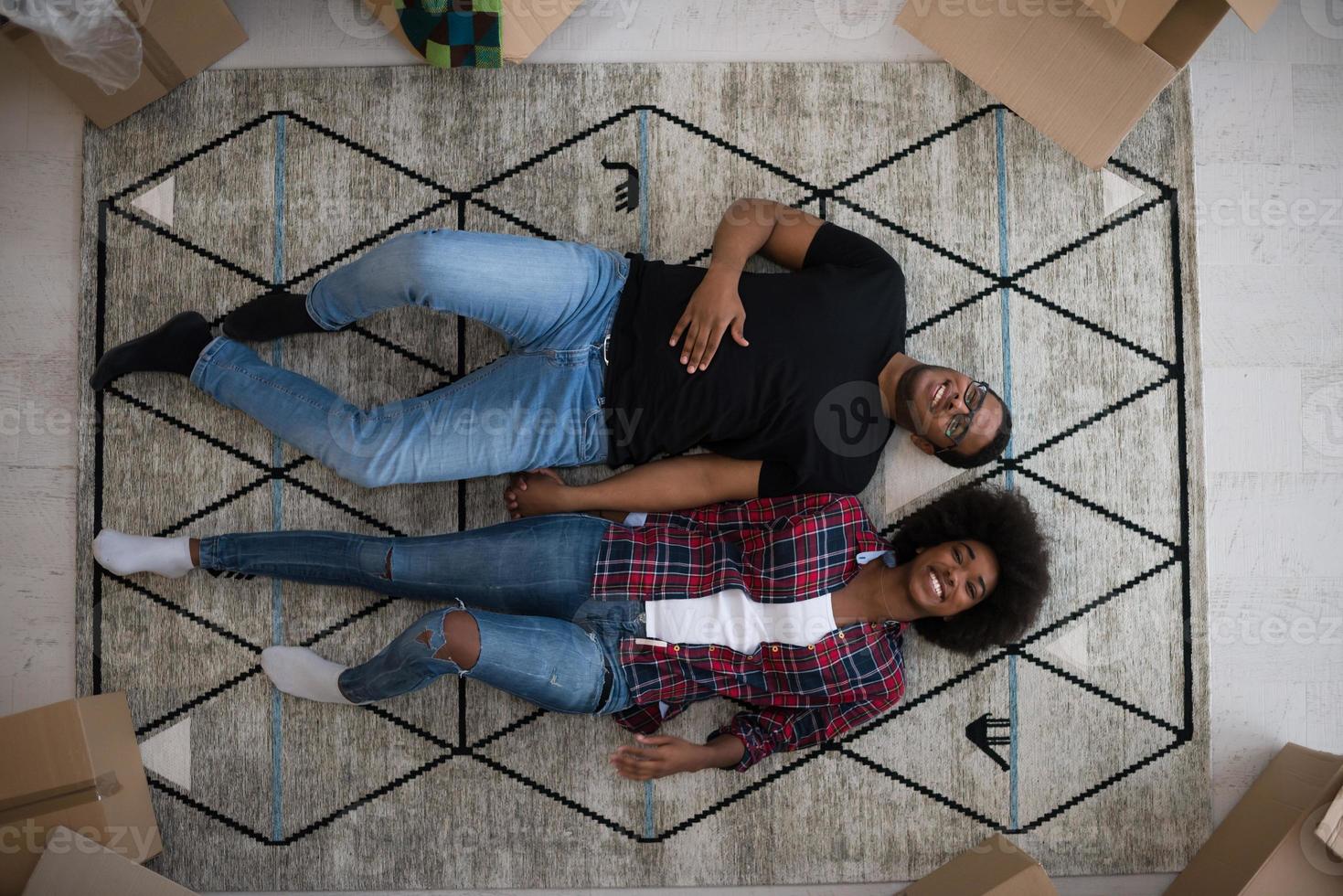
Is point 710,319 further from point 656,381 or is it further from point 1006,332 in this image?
point 1006,332

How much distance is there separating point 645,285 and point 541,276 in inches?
8.8

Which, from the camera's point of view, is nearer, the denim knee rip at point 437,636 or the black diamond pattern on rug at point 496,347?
the denim knee rip at point 437,636

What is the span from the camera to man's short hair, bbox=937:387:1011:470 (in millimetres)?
1844

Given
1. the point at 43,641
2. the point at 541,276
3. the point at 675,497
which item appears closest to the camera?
the point at 541,276

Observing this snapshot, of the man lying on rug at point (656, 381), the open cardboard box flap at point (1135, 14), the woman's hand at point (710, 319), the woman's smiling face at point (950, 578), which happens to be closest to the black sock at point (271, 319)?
the man lying on rug at point (656, 381)

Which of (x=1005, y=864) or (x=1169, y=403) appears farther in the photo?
(x=1169, y=403)

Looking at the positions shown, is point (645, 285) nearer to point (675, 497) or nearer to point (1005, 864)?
point (675, 497)

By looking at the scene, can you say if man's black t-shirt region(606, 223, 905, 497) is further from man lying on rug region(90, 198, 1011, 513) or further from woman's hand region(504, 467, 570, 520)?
woman's hand region(504, 467, 570, 520)

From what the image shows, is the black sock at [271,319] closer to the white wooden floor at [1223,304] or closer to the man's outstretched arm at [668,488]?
the white wooden floor at [1223,304]

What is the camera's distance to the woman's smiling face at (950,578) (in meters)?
1.71

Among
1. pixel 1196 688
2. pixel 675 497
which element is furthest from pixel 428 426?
pixel 1196 688

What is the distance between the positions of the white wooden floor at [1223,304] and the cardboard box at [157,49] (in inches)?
2.8

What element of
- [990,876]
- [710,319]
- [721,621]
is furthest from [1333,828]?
[710,319]

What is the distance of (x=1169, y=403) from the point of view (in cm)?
204
